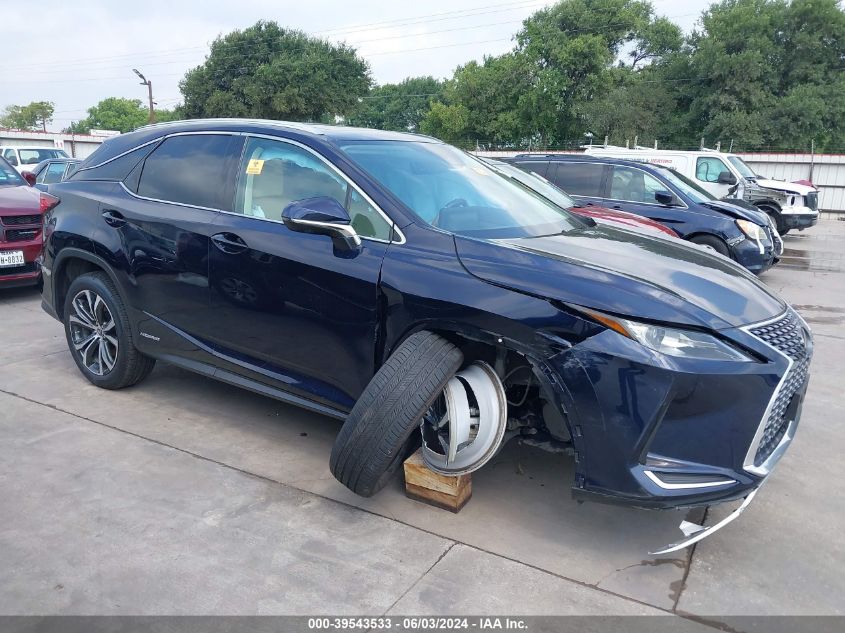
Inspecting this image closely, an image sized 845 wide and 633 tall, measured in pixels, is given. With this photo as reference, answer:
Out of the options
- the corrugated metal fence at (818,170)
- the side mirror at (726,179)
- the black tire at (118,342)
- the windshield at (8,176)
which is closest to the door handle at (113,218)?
the black tire at (118,342)

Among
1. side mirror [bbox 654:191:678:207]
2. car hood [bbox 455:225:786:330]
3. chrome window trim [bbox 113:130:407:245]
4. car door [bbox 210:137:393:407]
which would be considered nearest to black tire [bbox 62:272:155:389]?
chrome window trim [bbox 113:130:407:245]

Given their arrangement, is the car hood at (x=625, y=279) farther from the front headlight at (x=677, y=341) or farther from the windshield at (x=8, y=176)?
the windshield at (x=8, y=176)

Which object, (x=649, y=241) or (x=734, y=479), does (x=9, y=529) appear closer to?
(x=734, y=479)

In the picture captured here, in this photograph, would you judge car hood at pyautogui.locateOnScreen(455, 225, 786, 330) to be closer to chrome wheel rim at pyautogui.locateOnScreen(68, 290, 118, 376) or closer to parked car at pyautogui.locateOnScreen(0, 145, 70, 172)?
chrome wheel rim at pyautogui.locateOnScreen(68, 290, 118, 376)

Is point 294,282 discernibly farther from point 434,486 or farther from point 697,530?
point 697,530

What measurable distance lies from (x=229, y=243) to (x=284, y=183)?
44cm

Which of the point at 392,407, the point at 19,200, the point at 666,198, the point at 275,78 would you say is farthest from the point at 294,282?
the point at 275,78

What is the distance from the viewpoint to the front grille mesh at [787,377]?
9.15 ft

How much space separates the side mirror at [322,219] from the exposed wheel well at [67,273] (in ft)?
6.73

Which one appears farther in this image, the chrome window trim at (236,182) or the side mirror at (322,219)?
the chrome window trim at (236,182)

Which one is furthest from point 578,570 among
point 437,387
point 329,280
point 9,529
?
point 9,529

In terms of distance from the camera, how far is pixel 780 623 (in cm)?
262

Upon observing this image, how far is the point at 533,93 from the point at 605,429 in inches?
1809

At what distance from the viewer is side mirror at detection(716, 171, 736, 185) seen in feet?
42.8
